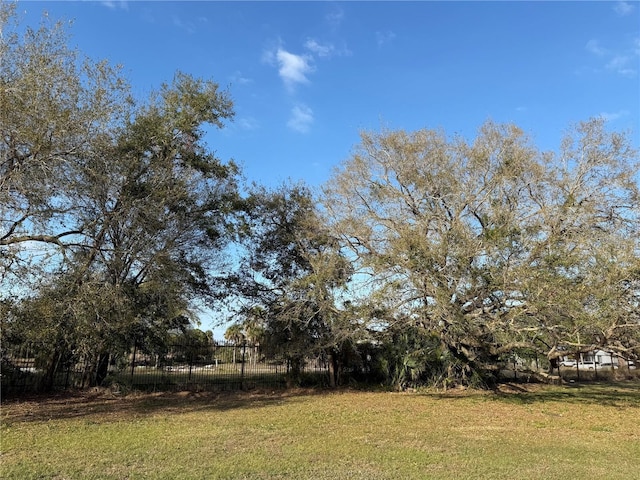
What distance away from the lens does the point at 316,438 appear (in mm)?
8805

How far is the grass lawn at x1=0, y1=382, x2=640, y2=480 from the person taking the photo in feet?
21.0

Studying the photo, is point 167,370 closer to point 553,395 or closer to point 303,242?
point 303,242

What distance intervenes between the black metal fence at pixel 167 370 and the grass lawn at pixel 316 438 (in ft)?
5.10

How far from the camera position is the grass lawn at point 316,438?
6.39 metres

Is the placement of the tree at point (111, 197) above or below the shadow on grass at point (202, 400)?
above

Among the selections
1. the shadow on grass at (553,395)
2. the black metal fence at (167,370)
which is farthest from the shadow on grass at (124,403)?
the shadow on grass at (553,395)

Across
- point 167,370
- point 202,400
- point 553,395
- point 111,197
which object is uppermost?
point 111,197

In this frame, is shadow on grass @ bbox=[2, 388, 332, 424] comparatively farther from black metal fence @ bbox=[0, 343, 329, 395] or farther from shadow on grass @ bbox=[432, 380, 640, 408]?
shadow on grass @ bbox=[432, 380, 640, 408]

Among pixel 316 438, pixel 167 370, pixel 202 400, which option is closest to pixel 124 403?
pixel 202 400

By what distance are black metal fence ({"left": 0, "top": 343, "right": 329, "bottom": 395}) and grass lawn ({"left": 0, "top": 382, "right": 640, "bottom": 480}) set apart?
5.10ft

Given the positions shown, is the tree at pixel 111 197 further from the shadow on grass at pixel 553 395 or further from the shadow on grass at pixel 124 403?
the shadow on grass at pixel 553 395

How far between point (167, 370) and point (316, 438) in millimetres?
10580

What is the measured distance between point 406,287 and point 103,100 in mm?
9413

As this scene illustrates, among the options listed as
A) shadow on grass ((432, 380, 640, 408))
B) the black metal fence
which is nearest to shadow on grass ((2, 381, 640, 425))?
shadow on grass ((432, 380, 640, 408))
